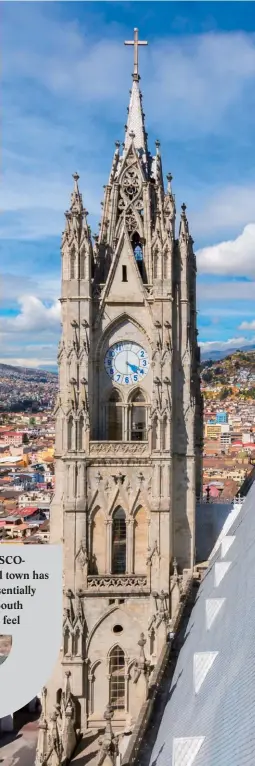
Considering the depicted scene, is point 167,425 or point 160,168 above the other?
point 160,168

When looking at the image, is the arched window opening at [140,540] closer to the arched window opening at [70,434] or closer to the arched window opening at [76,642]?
the arched window opening at [76,642]

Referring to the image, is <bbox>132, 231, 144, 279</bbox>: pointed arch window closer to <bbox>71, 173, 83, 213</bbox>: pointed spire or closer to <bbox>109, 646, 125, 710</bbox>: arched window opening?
<bbox>71, 173, 83, 213</bbox>: pointed spire

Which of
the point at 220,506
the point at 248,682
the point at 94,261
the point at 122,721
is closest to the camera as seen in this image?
the point at 248,682

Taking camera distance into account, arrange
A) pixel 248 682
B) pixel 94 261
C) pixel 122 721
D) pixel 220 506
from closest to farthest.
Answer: pixel 248 682, pixel 122 721, pixel 94 261, pixel 220 506

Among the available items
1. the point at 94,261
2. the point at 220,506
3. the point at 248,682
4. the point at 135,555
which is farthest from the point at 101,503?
the point at 248,682

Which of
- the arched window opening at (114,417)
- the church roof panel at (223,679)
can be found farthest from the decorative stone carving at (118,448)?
the church roof panel at (223,679)

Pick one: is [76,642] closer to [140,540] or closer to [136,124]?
[140,540]

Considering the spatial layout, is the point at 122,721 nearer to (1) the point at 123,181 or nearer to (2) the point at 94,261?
(2) the point at 94,261
